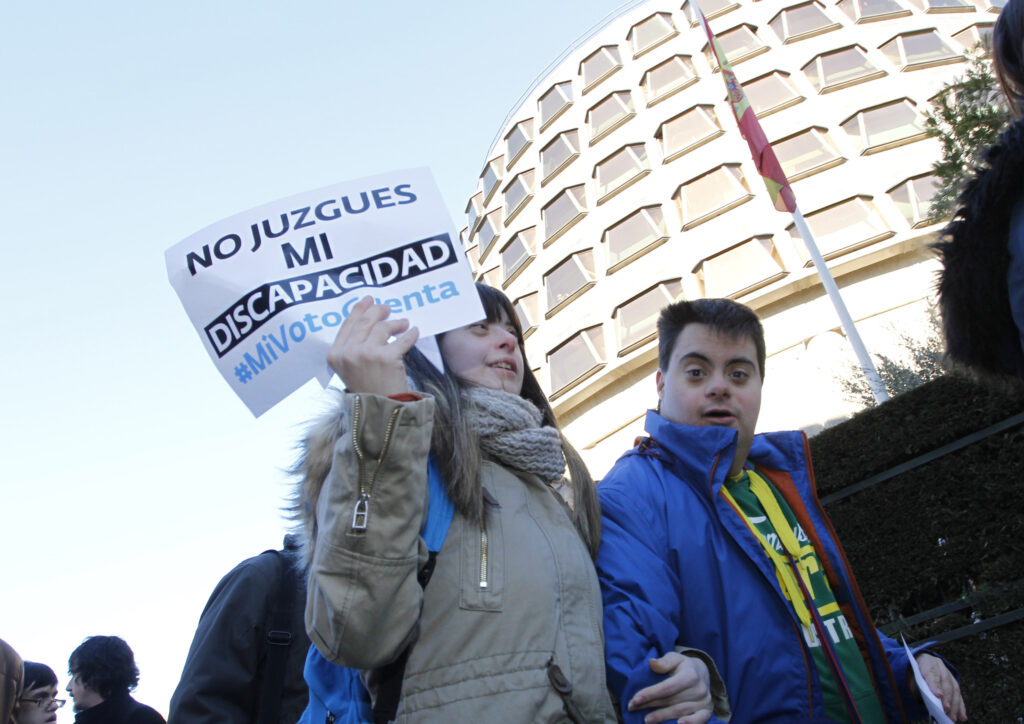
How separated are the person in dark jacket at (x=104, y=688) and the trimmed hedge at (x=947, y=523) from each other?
4072mm

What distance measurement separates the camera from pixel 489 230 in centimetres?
3641

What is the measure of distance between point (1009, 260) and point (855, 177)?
79.1ft

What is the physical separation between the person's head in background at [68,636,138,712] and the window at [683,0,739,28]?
31.7 meters

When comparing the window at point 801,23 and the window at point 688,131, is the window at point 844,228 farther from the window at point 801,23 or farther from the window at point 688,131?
the window at point 801,23

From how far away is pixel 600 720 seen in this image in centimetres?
178

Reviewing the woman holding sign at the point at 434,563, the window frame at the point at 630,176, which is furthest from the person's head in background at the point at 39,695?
the window frame at the point at 630,176

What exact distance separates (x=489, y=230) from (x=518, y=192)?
270 centimetres

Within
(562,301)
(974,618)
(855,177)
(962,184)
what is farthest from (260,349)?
(562,301)

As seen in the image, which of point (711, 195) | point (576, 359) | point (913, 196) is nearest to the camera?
point (913, 196)

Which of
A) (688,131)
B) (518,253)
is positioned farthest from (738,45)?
(518,253)

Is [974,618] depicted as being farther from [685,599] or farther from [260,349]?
[260,349]

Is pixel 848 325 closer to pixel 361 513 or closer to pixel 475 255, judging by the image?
pixel 361 513

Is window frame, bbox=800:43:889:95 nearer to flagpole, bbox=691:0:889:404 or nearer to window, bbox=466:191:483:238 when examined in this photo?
flagpole, bbox=691:0:889:404

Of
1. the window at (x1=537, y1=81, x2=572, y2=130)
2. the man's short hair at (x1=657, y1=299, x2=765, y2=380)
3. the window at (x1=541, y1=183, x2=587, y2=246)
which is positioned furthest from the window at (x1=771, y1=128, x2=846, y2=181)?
the man's short hair at (x1=657, y1=299, x2=765, y2=380)
